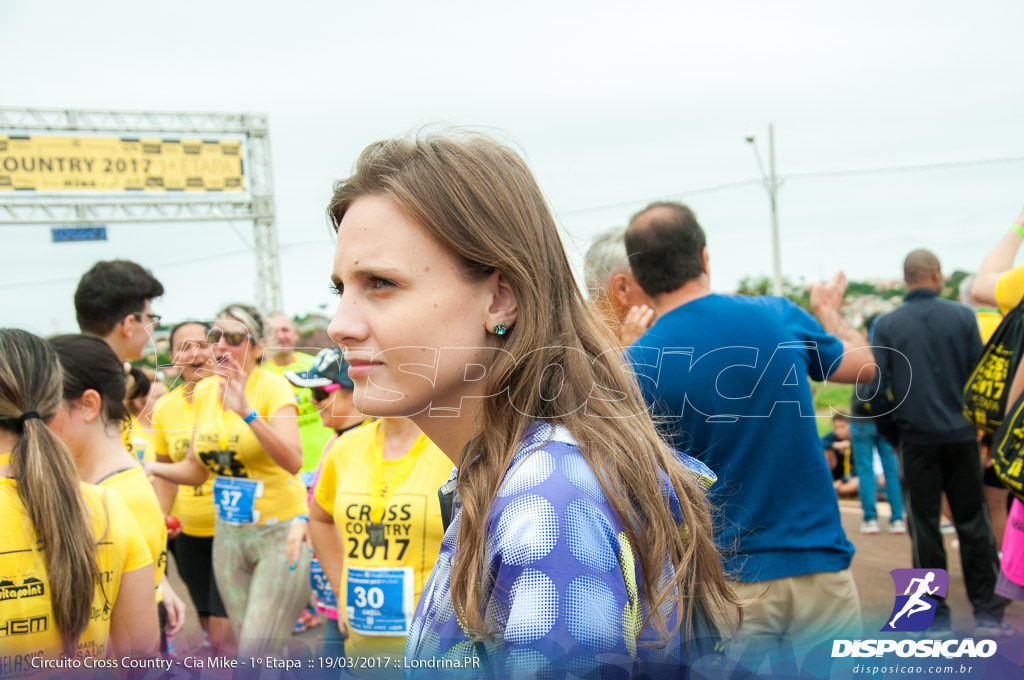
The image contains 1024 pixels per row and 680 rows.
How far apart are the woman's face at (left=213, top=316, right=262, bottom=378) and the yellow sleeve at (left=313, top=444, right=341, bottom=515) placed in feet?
3.10

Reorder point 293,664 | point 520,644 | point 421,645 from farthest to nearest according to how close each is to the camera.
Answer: point 293,664 < point 421,645 < point 520,644

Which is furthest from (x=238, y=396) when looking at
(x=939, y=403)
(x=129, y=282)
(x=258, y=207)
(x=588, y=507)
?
(x=258, y=207)

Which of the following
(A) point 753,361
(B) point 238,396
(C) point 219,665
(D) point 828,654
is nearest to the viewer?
(D) point 828,654

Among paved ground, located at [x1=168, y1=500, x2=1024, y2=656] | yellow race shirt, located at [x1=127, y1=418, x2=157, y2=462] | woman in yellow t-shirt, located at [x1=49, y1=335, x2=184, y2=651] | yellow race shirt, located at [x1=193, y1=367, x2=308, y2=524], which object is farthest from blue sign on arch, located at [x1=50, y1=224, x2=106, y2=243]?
woman in yellow t-shirt, located at [x1=49, y1=335, x2=184, y2=651]

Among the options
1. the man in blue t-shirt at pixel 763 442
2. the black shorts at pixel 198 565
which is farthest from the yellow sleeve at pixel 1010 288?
the black shorts at pixel 198 565

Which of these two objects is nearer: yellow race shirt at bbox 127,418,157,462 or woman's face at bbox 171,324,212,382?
woman's face at bbox 171,324,212,382

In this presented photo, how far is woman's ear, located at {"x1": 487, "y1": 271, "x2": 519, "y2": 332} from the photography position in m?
1.25

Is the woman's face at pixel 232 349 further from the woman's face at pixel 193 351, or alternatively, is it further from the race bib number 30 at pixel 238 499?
the race bib number 30 at pixel 238 499

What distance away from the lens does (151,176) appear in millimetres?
20562

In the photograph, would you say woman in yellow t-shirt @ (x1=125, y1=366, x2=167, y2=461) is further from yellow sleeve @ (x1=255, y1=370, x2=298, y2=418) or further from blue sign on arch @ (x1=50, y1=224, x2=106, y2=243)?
blue sign on arch @ (x1=50, y1=224, x2=106, y2=243)

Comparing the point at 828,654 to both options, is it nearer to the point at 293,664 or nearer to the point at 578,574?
the point at 578,574

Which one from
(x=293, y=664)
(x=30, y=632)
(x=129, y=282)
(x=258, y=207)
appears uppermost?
(x=258, y=207)

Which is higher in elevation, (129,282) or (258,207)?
(258,207)

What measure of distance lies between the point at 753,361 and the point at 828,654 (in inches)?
58.4
